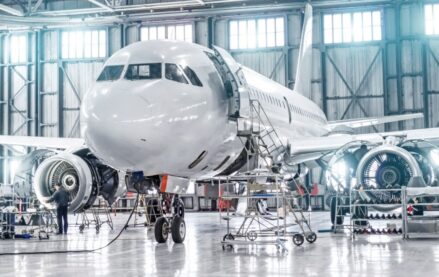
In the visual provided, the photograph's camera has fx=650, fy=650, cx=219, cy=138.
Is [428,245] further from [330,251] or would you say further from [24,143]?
[24,143]

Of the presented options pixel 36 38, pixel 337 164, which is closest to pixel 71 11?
pixel 36 38

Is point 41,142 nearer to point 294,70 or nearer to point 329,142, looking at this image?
point 329,142

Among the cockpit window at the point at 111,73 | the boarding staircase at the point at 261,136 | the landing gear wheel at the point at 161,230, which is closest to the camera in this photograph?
the cockpit window at the point at 111,73

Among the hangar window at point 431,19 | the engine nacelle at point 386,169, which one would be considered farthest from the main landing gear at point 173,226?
the hangar window at point 431,19

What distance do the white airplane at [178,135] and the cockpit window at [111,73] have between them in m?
0.03

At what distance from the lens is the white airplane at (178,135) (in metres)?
10.5

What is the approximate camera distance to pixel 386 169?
14.5 metres

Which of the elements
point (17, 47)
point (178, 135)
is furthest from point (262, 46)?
point (178, 135)

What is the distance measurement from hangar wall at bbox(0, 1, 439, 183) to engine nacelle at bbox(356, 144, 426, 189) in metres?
17.9

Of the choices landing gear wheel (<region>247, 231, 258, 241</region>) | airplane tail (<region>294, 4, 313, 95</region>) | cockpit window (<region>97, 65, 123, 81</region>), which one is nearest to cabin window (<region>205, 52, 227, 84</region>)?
cockpit window (<region>97, 65, 123, 81</region>)

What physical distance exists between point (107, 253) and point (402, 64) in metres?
24.5

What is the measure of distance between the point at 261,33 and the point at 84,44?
10.00 metres

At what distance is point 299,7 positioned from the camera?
32938mm

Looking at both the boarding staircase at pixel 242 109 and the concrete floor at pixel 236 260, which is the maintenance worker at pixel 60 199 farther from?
the boarding staircase at pixel 242 109
